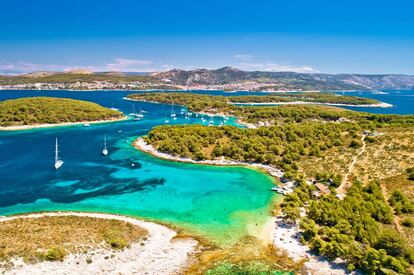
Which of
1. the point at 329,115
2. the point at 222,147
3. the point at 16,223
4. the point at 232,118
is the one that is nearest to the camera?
the point at 16,223

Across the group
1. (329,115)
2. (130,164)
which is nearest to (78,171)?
(130,164)

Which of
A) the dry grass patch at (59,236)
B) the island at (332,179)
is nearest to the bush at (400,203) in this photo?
the island at (332,179)

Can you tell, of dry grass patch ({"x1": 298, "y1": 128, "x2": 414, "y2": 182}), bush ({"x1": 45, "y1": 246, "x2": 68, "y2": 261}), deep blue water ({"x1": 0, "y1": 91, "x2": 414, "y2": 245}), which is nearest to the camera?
bush ({"x1": 45, "y1": 246, "x2": 68, "y2": 261})

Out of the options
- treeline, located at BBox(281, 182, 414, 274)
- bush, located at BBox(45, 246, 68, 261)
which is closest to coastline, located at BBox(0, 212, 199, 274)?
bush, located at BBox(45, 246, 68, 261)

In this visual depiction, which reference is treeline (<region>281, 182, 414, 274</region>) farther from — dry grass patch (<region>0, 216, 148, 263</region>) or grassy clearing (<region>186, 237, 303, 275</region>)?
dry grass patch (<region>0, 216, 148, 263</region>)

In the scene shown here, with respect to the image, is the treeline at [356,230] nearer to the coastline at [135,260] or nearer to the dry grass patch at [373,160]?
the dry grass patch at [373,160]

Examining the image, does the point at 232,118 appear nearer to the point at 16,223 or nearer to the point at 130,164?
the point at 130,164
